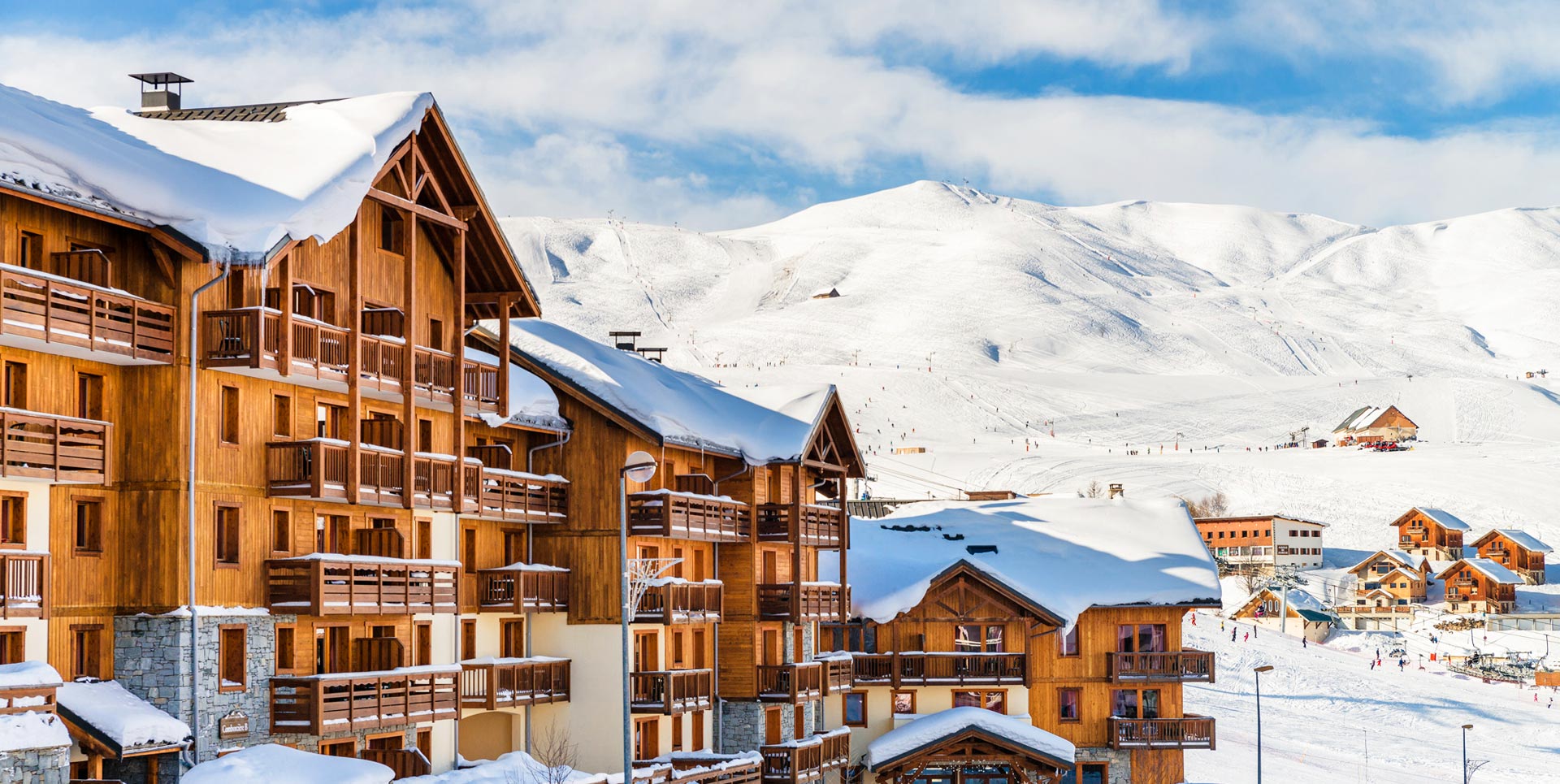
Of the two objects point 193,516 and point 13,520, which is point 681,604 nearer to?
point 193,516

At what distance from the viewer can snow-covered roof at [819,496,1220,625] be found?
65.1m

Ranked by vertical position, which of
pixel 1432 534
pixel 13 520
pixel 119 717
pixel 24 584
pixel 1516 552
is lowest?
pixel 119 717

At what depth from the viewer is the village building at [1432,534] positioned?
543 ft

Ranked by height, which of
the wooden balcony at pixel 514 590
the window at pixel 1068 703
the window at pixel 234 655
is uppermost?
the wooden balcony at pixel 514 590

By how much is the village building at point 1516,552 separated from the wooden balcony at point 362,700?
13624cm

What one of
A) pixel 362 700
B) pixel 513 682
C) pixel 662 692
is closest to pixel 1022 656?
pixel 662 692

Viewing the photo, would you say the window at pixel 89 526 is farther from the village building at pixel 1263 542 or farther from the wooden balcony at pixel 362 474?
the village building at pixel 1263 542

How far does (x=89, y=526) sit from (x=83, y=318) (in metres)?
4.08

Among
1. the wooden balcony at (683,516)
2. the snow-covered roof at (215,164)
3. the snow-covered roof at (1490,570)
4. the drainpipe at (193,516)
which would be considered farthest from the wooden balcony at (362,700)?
the snow-covered roof at (1490,570)

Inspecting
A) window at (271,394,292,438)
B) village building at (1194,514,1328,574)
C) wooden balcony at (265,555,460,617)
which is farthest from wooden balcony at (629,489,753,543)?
village building at (1194,514,1328,574)

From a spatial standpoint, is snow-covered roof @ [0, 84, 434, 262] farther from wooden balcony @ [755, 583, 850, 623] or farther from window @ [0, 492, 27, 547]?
wooden balcony @ [755, 583, 850, 623]

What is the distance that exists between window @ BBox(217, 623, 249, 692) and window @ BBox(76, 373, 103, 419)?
4.66m

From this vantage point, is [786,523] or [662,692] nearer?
[662,692]

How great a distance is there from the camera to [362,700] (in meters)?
37.7
